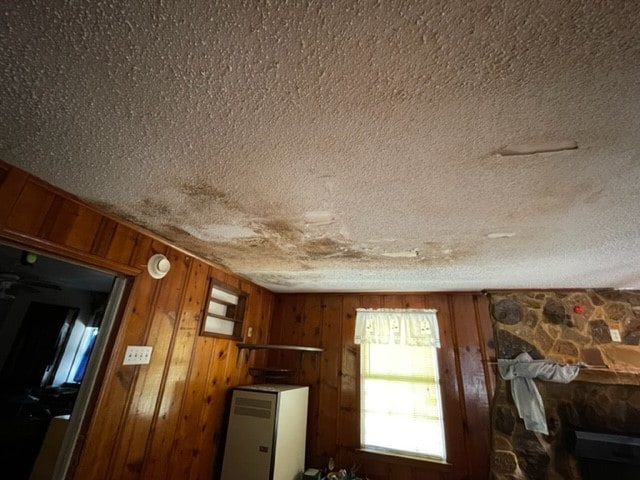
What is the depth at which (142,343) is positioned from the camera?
6.05ft

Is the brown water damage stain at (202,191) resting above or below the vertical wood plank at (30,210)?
above

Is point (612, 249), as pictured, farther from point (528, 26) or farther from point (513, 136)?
point (528, 26)

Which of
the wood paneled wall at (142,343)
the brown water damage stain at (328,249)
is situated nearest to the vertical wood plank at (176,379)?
the wood paneled wall at (142,343)

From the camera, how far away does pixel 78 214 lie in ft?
4.83

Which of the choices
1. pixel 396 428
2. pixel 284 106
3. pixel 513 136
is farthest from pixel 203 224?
pixel 396 428

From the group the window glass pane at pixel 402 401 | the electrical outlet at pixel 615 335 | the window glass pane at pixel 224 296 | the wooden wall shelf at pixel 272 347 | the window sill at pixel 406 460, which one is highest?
the window glass pane at pixel 224 296

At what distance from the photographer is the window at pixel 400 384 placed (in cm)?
277

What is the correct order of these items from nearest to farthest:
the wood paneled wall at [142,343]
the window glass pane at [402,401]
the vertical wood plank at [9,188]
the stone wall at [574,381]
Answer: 1. the vertical wood plank at [9,188]
2. the wood paneled wall at [142,343]
3. the stone wall at [574,381]
4. the window glass pane at [402,401]

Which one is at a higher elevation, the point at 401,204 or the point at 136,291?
the point at 401,204

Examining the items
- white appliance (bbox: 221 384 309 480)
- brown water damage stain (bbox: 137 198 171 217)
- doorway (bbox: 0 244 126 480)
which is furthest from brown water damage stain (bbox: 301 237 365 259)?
doorway (bbox: 0 244 126 480)

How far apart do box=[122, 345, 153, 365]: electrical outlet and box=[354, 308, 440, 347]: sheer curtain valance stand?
2.05 meters

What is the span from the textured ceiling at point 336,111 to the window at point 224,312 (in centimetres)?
118

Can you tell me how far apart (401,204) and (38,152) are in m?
1.50

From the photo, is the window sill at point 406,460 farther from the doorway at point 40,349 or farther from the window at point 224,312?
the doorway at point 40,349
